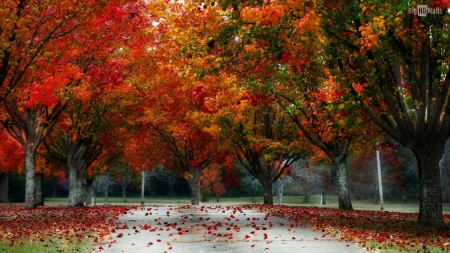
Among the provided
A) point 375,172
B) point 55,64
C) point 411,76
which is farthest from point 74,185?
point 375,172

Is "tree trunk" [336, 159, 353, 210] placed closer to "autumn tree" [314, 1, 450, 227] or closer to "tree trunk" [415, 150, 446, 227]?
"autumn tree" [314, 1, 450, 227]

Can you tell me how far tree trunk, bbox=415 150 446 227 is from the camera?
51.5 ft

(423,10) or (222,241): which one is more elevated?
(423,10)

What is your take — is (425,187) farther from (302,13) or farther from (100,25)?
(100,25)

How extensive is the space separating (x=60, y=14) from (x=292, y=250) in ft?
35.3

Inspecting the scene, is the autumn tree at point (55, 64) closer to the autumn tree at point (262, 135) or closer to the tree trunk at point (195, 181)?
the autumn tree at point (262, 135)

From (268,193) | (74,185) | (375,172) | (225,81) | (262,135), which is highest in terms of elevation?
(225,81)

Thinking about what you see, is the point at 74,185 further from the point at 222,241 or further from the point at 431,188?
the point at 431,188

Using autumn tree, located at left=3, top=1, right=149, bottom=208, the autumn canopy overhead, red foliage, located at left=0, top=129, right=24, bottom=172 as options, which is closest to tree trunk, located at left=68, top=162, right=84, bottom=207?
the autumn canopy overhead

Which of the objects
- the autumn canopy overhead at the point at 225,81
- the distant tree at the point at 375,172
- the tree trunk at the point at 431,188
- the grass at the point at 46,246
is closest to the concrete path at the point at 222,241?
the grass at the point at 46,246

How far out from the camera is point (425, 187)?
15812mm

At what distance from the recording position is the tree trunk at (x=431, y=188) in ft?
51.5

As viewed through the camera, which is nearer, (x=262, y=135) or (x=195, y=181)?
(x=262, y=135)

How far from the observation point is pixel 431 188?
15719 millimetres
